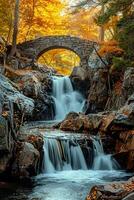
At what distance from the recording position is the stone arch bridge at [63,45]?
89.4ft

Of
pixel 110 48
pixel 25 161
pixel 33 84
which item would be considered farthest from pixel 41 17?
pixel 25 161

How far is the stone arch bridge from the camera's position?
89.4 ft

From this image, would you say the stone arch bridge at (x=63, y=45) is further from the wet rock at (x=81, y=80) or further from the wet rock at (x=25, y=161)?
the wet rock at (x=25, y=161)

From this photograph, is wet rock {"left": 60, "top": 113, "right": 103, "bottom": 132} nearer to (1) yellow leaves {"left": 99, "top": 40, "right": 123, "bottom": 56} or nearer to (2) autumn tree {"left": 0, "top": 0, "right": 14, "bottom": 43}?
(1) yellow leaves {"left": 99, "top": 40, "right": 123, "bottom": 56}

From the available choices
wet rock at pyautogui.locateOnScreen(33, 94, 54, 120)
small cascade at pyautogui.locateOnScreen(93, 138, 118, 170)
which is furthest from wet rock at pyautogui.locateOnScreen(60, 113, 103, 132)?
wet rock at pyautogui.locateOnScreen(33, 94, 54, 120)

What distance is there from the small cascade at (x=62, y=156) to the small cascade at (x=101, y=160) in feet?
1.61

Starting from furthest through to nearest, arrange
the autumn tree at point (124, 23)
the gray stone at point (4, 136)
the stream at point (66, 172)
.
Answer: the autumn tree at point (124, 23) < the gray stone at point (4, 136) < the stream at point (66, 172)

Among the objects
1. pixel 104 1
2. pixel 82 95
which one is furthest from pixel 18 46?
pixel 104 1

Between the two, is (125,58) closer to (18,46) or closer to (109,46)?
(109,46)

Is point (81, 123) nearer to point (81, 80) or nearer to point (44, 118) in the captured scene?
point (44, 118)

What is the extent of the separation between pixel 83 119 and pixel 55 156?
334 cm

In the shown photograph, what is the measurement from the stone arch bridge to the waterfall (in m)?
2.88

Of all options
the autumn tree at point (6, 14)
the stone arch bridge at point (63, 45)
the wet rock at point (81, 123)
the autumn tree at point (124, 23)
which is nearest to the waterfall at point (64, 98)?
the stone arch bridge at point (63, 45)

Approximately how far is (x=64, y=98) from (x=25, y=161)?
41.6 ft
